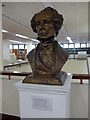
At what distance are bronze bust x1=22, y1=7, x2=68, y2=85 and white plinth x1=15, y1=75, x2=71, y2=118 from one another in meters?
0.07

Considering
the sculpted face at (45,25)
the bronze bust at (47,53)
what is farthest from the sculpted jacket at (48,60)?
the sculpted face at (45,25)

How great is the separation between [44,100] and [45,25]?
0.70 metres

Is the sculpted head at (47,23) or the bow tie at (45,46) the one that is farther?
Result: the bow tie at (45,46)

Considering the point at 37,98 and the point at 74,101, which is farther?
the point at 74,101

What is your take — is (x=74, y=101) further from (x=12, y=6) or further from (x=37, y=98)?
(x=12, y=6)

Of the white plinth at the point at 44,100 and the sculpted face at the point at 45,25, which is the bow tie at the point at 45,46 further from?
the white plinth at the point at 44,100

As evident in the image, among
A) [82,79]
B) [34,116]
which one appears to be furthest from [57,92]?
[82,79]

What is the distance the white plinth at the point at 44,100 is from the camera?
151 centimetres

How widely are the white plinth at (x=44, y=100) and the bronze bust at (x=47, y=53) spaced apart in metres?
0.07

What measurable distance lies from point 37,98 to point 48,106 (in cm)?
13

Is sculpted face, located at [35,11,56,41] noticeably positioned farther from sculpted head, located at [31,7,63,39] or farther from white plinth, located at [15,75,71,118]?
white plinth, located at [15,75,71,118]

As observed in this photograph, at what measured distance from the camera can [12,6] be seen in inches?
128

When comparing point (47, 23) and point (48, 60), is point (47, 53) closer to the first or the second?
point (48, 60)

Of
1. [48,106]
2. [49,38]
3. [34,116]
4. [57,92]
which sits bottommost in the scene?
[34,116]
